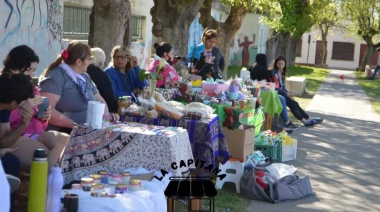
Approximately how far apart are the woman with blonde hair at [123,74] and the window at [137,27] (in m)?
11.5

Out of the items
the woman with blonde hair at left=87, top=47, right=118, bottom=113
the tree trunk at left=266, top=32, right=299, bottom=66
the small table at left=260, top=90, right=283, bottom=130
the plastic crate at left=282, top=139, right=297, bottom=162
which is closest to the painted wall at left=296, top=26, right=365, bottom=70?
the tree trunk at left=266, top=32, right=299, bottom=66

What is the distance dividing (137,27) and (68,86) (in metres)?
14.7

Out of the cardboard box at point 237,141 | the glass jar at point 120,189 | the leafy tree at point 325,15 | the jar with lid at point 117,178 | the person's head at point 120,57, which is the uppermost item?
the leafy tree at point 325,15

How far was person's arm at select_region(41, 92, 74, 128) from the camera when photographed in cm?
697

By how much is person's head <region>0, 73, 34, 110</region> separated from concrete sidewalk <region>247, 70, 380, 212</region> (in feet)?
9.49

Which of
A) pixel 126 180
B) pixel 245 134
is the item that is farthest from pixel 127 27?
pixel 126 180

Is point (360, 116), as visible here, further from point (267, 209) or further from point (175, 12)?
point (267, 209)

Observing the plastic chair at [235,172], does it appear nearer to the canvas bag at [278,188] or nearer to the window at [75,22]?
the canvas bag at [278,188]

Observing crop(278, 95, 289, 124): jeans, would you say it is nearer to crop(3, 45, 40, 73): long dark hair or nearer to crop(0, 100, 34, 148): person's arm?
crop(3, 45, 40, 73): long dark hair

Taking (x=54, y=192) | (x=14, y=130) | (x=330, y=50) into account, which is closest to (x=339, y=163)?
(x=14, y=130)

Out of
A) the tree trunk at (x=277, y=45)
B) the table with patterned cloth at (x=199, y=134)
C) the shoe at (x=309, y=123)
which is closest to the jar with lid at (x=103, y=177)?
the table with patterned cloth at (x=199, y=134)

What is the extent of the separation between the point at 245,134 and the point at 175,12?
24.1 feet

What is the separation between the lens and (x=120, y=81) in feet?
31.2

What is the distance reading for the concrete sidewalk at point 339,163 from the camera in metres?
8.32
